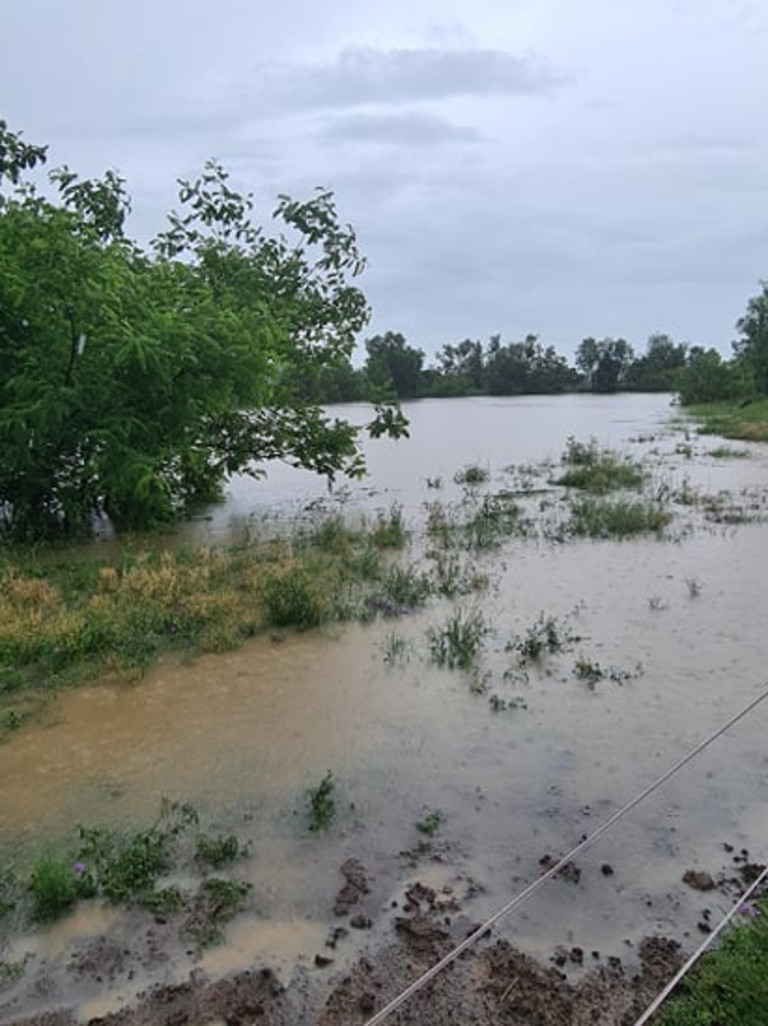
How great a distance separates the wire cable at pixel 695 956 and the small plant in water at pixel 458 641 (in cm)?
292

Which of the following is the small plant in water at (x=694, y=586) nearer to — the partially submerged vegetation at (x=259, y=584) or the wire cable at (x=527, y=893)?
the partially submerged vegetation at (x=259, y=584)

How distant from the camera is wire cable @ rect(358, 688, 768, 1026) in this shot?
269 cm

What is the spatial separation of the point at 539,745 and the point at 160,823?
2.16 metres

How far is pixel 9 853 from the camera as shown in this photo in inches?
145

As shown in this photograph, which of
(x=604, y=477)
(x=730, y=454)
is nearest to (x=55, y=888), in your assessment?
(x=604, y=477)

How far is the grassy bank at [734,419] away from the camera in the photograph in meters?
29.3

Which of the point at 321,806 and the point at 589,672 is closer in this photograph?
the point at 321,806

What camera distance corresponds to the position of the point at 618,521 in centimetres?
1151

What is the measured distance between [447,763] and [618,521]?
772 cm

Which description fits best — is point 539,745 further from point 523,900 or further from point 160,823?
point 160,823

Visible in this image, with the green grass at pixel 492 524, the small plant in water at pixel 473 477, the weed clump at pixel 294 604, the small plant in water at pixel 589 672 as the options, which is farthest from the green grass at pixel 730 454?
the small plant in water at pixel 589 672

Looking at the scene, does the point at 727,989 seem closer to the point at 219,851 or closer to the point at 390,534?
the point at 219,851

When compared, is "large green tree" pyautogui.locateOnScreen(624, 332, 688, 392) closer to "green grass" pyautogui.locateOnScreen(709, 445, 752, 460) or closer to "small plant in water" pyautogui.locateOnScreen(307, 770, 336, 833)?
"green grass" pyautogui.locateOnScreen(709, 445, 752, 460)

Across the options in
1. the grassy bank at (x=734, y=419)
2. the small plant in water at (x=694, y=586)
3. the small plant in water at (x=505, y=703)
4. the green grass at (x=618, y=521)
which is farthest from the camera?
the grassy bank at (x=734, y=419)
